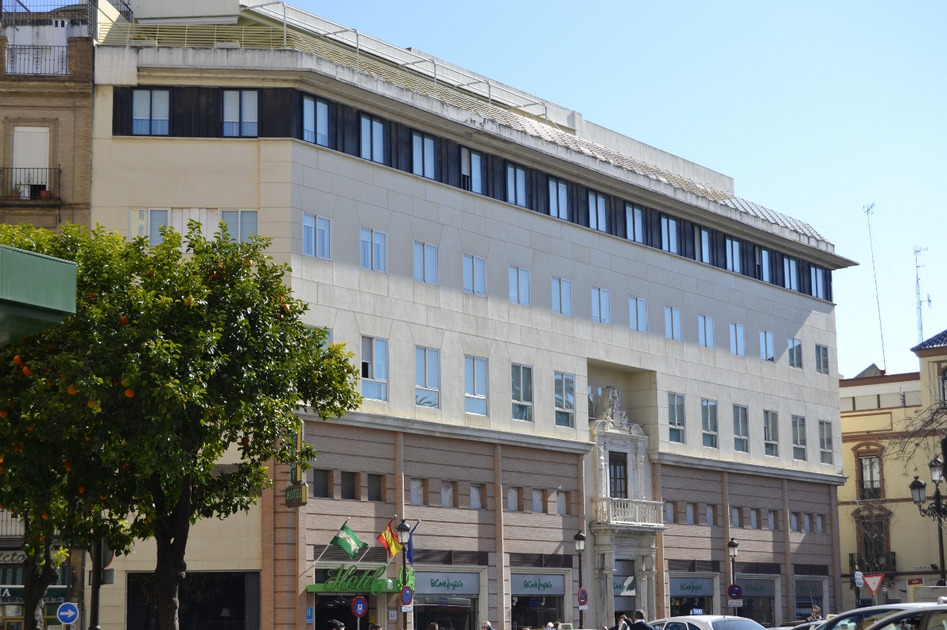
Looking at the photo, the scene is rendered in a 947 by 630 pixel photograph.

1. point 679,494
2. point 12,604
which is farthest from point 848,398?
point 12,604

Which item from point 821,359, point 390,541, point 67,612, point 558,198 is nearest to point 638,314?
point 558,198

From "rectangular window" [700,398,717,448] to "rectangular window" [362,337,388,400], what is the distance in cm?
1826

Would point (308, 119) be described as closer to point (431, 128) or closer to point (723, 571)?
point (431, 128)

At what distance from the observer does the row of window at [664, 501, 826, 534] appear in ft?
187

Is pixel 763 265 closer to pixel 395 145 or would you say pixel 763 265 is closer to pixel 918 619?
pixel 395 145

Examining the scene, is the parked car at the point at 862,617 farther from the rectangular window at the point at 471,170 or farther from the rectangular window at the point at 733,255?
the rectangular window at the point at 733,255

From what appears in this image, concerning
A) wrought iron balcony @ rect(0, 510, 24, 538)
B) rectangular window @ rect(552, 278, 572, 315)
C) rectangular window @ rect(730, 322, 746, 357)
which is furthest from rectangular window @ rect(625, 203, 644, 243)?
wrought iron balcony @ rect(0, 510, 24, 538)

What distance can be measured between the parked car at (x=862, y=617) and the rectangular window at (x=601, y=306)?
2978 cm

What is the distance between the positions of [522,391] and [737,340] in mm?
15162

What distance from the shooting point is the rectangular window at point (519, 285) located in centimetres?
5050

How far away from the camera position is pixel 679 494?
5709 centimetres

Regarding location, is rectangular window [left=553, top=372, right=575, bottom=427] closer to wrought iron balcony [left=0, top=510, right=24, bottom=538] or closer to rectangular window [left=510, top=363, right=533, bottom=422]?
rectangular window [left=510, top=363, right=533, bottom=422]

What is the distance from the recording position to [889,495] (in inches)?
3204

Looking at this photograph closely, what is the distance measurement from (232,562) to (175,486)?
1367cm
